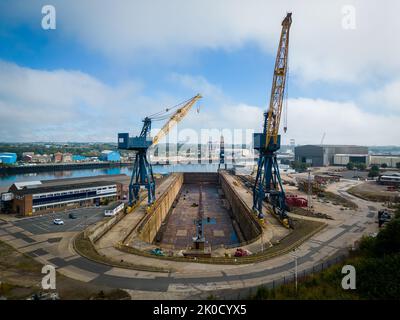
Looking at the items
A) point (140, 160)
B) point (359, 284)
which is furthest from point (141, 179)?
point (359, 284)

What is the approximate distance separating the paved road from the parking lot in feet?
6.27

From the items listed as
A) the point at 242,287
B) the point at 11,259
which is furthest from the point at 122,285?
the point at 11,259

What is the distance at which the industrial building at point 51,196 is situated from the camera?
35156 millimetres

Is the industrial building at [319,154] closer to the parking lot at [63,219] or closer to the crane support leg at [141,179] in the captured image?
the crane support leg at [141,179]

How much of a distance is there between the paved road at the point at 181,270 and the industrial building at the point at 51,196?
29.5ft

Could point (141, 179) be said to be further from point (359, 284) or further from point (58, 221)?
point (359, 284)

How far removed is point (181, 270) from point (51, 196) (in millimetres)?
28175

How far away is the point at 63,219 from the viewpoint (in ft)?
108

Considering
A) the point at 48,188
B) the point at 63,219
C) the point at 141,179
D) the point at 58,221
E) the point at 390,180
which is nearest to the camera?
the point at 58,221

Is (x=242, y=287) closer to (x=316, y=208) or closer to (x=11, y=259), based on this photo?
(x=11, y=259)

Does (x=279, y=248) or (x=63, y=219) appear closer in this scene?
(x=279, y=248)
